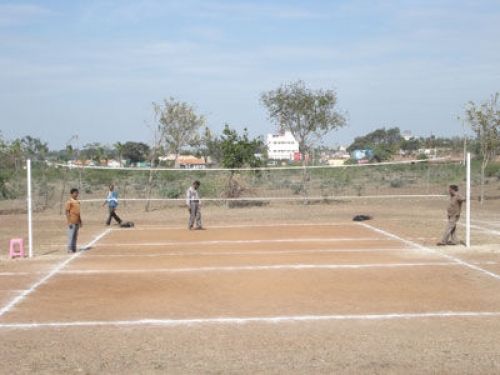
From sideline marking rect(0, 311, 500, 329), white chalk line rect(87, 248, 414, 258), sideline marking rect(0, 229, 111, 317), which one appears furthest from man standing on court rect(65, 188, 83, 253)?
sideline marking rect(0, 311, 500, 329)

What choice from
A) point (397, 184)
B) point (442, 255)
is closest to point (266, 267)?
point (442, 255)

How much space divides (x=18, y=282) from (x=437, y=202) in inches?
990

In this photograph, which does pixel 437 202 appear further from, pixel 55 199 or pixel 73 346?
pixel 73 346

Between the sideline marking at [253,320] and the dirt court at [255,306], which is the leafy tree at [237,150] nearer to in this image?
the dirt court at [255,306]

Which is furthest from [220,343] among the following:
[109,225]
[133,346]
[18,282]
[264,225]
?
[109,225]

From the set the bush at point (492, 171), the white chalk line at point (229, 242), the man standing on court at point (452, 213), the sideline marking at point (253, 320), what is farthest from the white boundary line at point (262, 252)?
the bush at point (492, 171)

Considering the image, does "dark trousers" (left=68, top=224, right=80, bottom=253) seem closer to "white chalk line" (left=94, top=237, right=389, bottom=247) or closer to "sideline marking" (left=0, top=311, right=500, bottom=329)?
"white chalk line" (left=94, top=237, right=389, bottom=247)

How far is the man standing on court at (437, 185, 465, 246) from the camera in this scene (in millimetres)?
16359

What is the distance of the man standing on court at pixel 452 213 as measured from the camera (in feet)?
53.7

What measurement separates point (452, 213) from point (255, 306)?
813cm

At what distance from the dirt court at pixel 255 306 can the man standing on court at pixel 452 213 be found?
1.47ft

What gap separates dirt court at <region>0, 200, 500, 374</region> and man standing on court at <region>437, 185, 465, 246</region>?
1.47ft

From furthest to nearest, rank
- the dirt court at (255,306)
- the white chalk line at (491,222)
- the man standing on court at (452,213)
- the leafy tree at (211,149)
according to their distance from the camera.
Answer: the leafy tree at (211,149) → the white chalk line at (491,222) → the man standing on court at (452,213) → the dirt court at (255,306)

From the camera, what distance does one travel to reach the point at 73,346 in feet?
25.5
